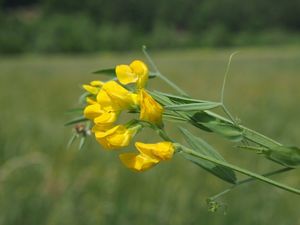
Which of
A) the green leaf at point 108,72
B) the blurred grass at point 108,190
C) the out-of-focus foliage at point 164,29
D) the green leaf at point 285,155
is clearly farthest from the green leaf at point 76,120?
the out-of-focus foliage at point 164,29

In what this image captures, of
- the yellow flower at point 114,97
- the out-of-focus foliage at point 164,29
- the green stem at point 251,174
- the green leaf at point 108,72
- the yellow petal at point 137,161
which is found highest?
the out-of-focus foliage at point 164,29

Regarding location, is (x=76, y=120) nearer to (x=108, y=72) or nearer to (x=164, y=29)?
(x=108, y=72)

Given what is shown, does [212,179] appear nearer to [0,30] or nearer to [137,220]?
[137,220]

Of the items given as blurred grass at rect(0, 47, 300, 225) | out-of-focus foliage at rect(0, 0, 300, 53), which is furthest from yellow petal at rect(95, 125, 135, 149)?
out-of-focus foliage at rect(0, 0, 300, 53)

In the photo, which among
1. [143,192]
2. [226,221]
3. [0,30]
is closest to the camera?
[226,221]

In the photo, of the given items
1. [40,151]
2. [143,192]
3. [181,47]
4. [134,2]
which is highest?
[134,2]

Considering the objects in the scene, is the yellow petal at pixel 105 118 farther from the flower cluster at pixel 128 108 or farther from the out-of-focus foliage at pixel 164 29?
the out-of-focus foliage at pixel 164 29

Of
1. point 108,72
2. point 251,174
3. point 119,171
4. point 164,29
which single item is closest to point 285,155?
point 251,174

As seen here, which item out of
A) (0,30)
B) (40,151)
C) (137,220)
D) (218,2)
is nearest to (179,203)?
(137,220)
